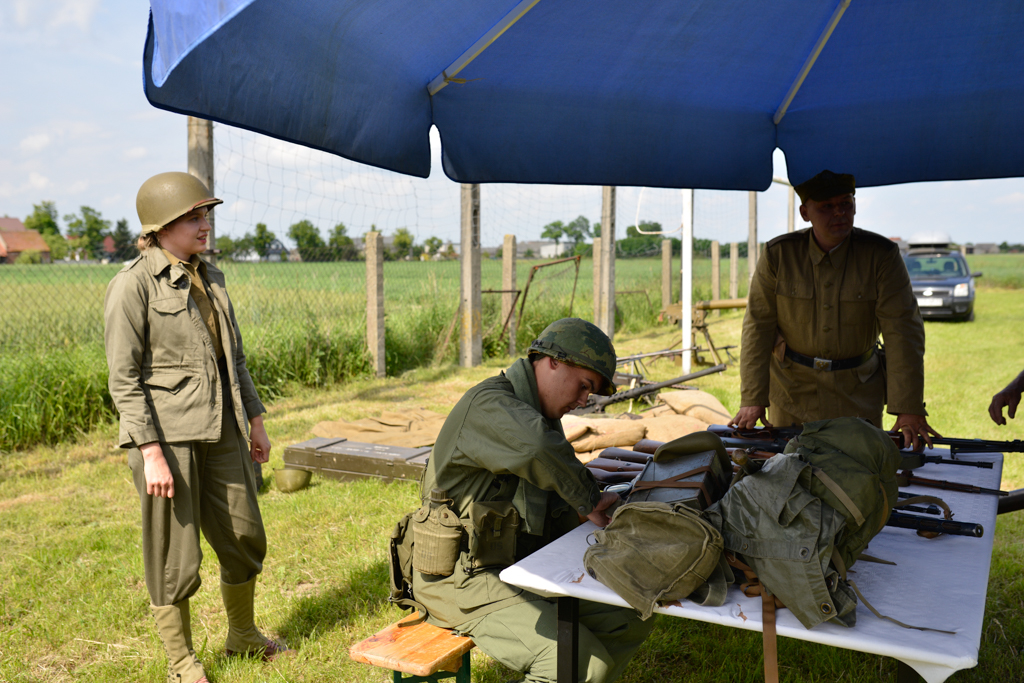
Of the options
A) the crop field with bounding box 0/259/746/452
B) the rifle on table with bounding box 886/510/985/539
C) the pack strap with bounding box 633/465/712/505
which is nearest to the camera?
the pack strap with bounding box 633/465/712/505

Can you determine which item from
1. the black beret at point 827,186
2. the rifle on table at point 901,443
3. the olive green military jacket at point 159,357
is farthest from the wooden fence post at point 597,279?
the olive green military jacket at point 159,357

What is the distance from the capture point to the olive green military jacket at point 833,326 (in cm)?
381

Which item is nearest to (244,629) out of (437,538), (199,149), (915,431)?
(437,538)

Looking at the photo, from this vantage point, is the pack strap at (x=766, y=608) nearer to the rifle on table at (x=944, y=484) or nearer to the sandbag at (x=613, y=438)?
the rifle on table at (x=944, y=484)

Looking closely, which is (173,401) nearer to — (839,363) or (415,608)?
(415,608)

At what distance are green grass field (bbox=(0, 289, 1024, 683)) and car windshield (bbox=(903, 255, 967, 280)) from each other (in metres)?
14.1

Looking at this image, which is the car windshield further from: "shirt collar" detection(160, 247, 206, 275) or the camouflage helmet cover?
"shirt collar" detection(160, 247, 206, 275)

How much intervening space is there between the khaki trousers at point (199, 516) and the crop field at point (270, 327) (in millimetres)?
4398

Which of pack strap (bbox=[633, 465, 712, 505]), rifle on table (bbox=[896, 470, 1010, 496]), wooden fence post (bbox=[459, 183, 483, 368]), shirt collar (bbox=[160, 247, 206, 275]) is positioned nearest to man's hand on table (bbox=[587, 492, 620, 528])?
pack strap (bbox=[633, 465, 712, 505])

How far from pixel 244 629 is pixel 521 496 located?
1.70 meters

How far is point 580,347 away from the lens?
252cm

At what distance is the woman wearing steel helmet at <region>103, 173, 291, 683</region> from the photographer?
2.90m

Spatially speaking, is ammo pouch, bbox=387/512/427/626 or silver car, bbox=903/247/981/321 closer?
ammo pouch, bbox=387/512/427/626

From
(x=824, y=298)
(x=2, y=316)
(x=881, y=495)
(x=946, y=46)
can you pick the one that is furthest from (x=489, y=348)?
(x=881, y=495)
